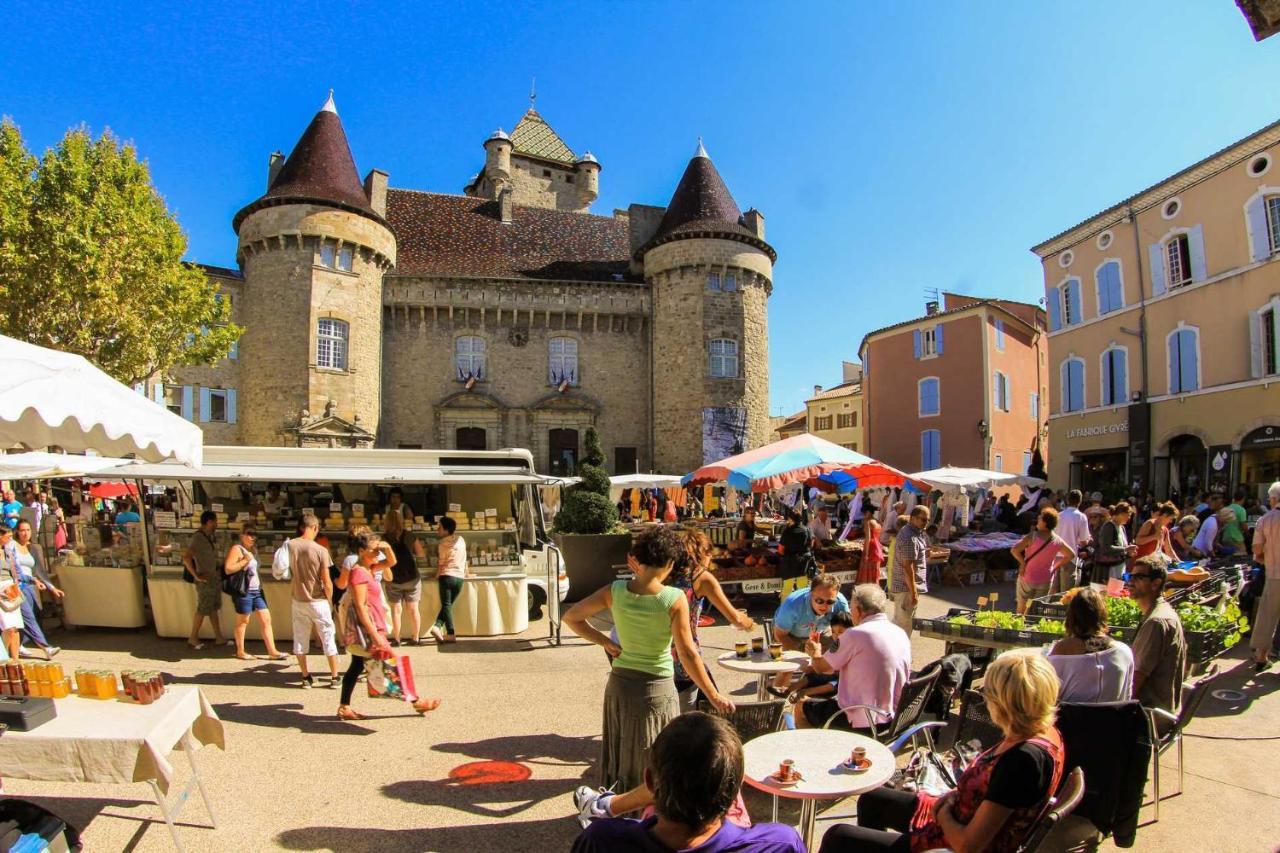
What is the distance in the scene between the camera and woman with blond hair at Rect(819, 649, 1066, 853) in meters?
2.22

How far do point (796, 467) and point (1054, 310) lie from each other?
1734 centimetres

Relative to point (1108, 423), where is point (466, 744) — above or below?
below

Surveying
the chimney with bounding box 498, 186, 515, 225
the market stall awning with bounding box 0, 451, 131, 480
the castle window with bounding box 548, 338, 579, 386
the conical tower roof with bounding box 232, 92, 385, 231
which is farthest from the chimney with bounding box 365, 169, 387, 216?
the market stall awning with bounding box 0, 451, 131, 480

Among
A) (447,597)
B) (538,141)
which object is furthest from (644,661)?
(538,141)

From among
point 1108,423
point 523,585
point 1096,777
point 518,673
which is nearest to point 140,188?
point 523,585

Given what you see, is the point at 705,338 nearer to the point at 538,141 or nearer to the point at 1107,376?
the point at 1107,376

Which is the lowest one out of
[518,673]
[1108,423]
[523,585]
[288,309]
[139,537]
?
[518,673]

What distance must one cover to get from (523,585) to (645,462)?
68.2ft

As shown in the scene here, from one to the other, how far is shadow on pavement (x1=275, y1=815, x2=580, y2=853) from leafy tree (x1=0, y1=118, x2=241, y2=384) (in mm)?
14046

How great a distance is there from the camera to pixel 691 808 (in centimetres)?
174

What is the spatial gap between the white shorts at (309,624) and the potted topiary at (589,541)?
15.2 ft

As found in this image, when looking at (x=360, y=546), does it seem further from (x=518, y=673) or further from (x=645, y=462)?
(x=645, y=462)

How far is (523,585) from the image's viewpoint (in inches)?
329

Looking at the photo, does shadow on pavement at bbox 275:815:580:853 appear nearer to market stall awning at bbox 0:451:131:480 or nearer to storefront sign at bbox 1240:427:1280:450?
market stall awning at bbox 0:451:131:480
